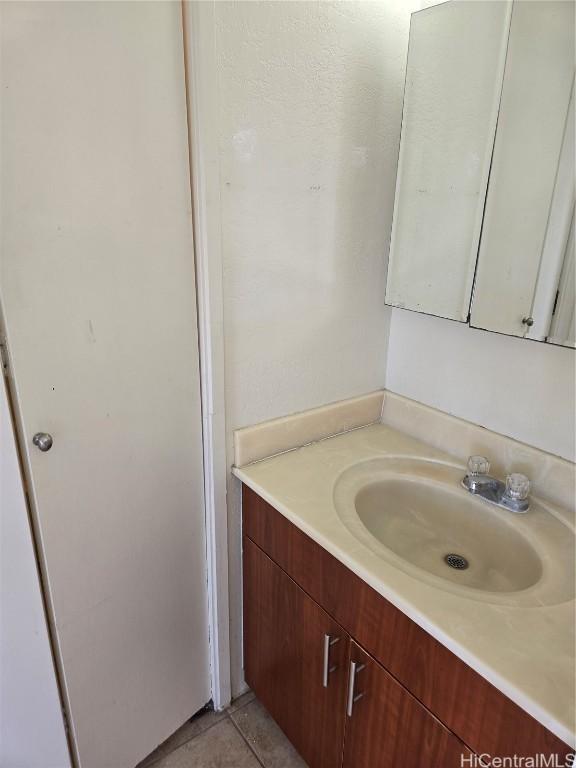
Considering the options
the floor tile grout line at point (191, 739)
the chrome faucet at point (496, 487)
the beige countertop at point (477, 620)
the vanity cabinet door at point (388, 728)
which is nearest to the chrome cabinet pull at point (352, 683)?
the vanity cabinet door at point (388, 728)

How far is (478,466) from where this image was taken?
1.20 metres

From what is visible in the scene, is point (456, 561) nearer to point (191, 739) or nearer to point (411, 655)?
point (411, 655)

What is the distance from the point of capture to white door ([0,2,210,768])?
0.85 m

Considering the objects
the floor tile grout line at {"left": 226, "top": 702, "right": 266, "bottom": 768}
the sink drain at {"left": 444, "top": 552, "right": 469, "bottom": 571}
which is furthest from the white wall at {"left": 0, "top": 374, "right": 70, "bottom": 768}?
the sink drain at {"left": 444, "top": 552, "right": 469, "bottom": 571}

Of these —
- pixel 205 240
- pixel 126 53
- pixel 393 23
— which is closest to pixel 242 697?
pixel 205 240

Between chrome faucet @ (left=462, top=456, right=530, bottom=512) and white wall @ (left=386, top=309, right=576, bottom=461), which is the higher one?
white wall @ (left=386, top=309, right=576, bottom=461)

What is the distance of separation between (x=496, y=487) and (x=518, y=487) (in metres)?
0.06

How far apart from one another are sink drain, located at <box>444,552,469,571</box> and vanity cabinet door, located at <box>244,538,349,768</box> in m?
0.30

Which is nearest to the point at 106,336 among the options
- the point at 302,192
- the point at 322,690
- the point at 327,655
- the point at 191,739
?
the point at 302,192

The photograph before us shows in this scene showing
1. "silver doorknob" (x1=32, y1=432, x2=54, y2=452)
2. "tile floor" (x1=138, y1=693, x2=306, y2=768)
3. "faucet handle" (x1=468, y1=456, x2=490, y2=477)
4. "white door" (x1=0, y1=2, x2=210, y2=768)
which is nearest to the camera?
"white door" (x1=0, y1=2, x2=210, y2=768)

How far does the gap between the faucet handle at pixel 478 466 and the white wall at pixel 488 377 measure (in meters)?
0.10

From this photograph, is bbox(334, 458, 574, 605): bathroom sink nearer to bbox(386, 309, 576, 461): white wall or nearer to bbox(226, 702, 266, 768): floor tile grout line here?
bbox(386, 309, 576, 461): white wall

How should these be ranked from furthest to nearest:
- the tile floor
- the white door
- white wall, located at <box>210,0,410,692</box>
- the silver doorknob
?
the tile floor, white wall, located at <box>210,0,410,692</box>, the silver doorknob, the white door

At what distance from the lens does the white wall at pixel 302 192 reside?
41.6 inches
